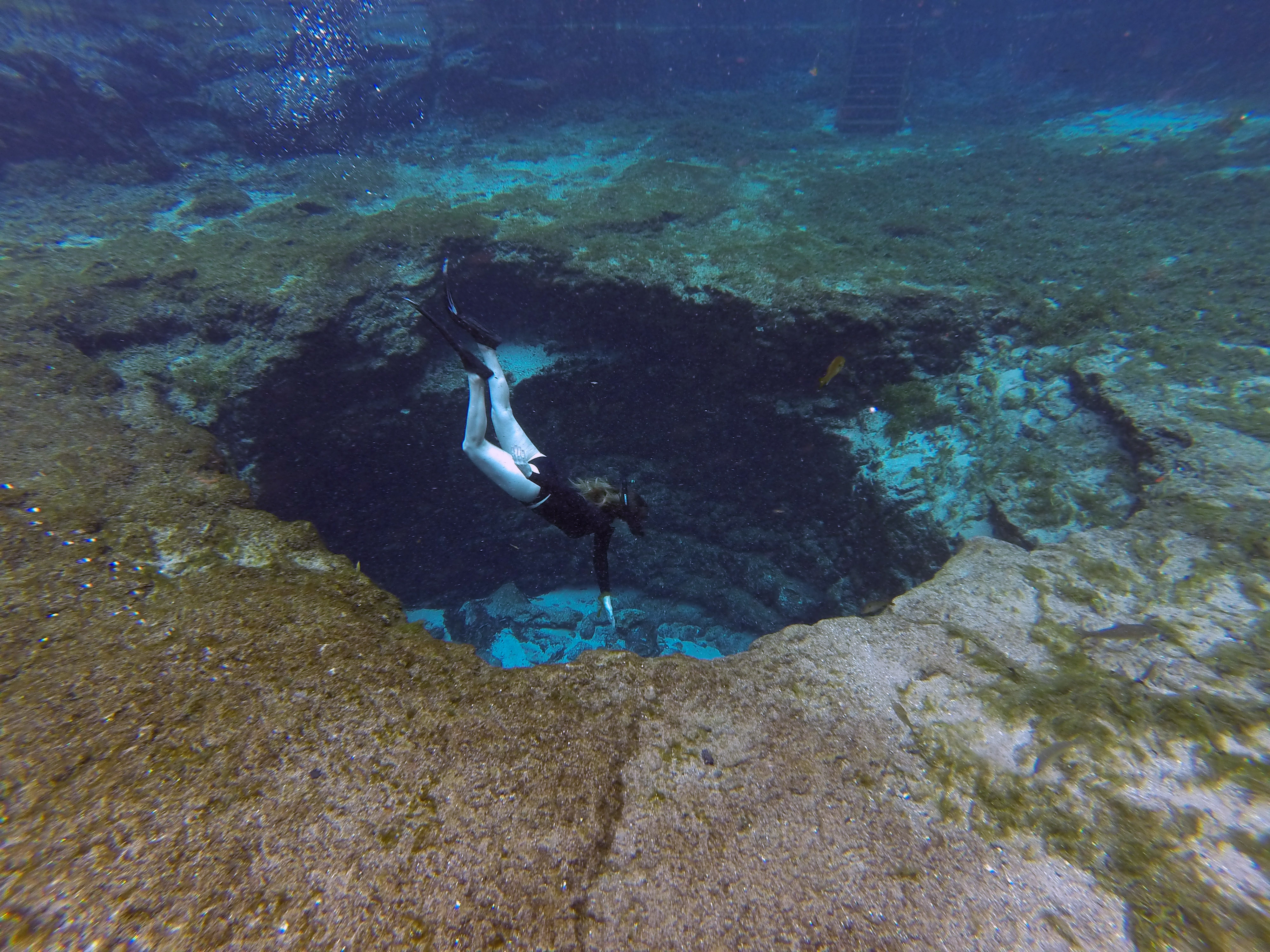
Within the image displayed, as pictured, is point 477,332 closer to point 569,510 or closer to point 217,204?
point 569,510

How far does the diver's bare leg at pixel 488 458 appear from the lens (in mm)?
3764

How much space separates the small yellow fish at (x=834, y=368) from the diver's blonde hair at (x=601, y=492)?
2525 mm

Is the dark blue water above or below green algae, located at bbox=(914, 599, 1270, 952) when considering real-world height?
above

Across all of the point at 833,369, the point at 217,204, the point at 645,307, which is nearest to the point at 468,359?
the point at 645,307

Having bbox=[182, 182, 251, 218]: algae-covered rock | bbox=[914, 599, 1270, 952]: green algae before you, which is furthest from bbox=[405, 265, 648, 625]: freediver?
bbox=[182, 182, 251, 218]: algae-covered rock

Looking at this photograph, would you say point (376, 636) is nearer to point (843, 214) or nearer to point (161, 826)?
point (161, 826)

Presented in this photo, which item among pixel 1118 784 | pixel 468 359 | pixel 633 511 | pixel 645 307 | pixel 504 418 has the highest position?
pixel 645 307

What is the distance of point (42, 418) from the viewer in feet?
11.0

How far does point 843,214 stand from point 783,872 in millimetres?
8312

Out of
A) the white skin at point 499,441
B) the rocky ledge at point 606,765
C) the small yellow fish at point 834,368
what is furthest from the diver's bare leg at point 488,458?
the small yellow fish at point 834,368

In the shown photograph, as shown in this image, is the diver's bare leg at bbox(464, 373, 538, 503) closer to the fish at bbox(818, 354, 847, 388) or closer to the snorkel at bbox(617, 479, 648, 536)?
the snorkel at bbox(617, 479, 648, 536)

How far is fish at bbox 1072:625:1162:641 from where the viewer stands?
7.82 ft

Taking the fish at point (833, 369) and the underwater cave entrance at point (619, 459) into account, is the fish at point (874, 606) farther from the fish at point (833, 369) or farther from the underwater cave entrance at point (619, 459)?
the fish at point (833, 369)

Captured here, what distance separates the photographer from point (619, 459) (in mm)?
7270
